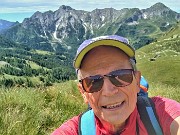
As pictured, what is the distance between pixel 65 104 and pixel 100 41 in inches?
217

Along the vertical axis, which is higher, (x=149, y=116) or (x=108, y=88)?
(x=108, y=88)

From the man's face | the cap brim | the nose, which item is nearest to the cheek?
the man's face

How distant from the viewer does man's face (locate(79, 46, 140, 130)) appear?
9.84 ft

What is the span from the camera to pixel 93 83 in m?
3.12

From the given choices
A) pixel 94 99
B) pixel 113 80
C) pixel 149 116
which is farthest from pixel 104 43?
pixel 149 116

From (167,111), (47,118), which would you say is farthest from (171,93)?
(167,111)

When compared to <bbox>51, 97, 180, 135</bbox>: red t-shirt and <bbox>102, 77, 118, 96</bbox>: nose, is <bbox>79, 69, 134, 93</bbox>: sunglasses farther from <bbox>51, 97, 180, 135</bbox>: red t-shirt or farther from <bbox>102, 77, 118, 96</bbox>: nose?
<bbox>51, 97, 180, 135</bbox>: red t-shirt

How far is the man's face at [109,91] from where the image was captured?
118 inches

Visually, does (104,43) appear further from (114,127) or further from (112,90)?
(114,127)

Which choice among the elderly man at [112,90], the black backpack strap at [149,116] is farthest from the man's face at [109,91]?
the black backpack strap at [149,116]

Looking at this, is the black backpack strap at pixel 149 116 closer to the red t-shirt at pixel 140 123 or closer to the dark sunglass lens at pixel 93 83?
the red t-shirt at pixel 140 123

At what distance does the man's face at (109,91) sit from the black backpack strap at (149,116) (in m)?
0.11

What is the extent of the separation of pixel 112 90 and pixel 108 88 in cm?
4

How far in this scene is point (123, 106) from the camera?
302 cm
